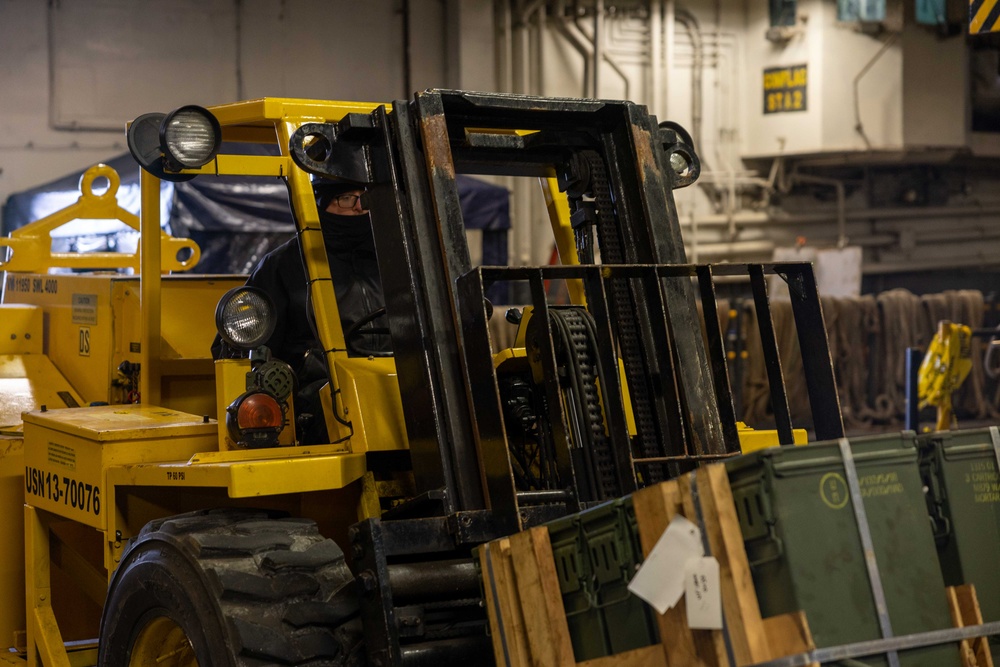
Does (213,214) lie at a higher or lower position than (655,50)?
lower

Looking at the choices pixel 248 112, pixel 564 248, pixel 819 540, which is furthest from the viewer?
pixel 564 248

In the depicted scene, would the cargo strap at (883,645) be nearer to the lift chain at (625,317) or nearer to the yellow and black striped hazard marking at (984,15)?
the lift chain at (625,317)

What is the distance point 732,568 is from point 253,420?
197cm

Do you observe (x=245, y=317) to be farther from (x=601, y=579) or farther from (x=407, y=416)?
(x=601, y=579)

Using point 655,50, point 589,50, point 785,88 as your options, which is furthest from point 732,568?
point 785,88

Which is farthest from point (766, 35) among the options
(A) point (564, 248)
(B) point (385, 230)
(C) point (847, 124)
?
(B) point (385, 230)

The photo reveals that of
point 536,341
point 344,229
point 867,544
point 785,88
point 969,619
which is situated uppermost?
point 785,88

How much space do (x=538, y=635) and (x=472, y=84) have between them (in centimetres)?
1456

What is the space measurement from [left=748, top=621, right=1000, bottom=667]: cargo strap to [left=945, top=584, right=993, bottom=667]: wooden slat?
3 cm

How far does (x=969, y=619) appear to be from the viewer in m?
3.44

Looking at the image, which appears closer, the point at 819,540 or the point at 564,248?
the point at 819,540

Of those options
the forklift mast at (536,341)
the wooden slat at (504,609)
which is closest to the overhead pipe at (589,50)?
the forklift mast at (536,341)

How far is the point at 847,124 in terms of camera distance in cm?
1931

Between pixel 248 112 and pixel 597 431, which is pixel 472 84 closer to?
pixel 248 112
